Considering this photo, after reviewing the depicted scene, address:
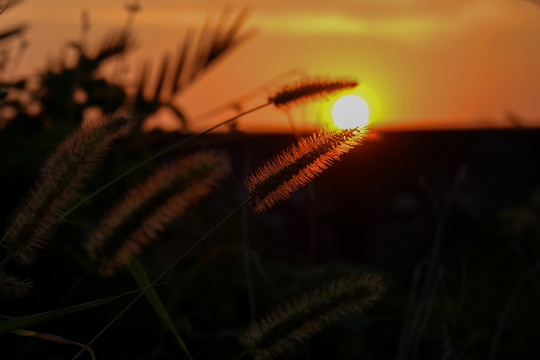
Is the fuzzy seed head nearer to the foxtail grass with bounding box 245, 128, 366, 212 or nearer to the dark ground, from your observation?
the foxtail grass with bounding box 245, 128, 366, 212

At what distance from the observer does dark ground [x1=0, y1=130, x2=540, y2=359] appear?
2117mm

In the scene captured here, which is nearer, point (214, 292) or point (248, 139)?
point (214, 292)

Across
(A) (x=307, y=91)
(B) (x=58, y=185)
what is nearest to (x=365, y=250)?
(A) (x=307, y=91)

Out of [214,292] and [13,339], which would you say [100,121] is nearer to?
[13,339]

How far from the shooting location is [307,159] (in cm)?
104

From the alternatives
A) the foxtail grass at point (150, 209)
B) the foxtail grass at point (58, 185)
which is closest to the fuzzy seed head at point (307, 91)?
→ the foxtail grass at point (150, 209)

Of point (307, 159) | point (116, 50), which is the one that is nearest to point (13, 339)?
point (307, 159)

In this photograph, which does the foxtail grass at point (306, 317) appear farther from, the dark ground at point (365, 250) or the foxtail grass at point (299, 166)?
the dark ground at point (365, 250)

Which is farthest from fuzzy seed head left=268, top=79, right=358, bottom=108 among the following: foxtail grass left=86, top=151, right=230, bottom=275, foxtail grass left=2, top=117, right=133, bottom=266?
foxtail grass left=2, top=117, right=133, bottom=266

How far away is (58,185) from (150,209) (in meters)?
0.16

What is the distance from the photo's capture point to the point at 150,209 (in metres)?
1.26

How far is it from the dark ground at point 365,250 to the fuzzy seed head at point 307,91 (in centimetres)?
34

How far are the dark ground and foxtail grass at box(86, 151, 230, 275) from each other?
1.08 ft

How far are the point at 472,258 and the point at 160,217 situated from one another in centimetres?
339
